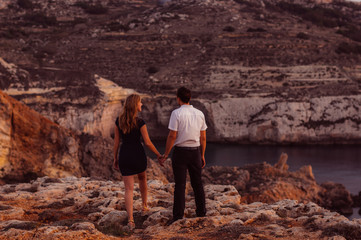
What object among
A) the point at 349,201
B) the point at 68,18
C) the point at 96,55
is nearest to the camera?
the point at 349,201

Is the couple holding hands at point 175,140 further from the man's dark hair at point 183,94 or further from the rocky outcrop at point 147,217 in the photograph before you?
the rocky outcrop at point 147,217

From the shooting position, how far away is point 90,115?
35.8 m

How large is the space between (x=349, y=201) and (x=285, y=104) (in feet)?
59.9

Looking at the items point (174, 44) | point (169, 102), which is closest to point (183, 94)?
point (169, 102)

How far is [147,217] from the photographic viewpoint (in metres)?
7.38

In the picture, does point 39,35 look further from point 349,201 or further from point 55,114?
point 349,201

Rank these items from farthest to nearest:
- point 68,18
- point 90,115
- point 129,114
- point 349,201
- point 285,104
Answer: point 68,18, point 285,104, point 90,115, point 349,201, point 129,114

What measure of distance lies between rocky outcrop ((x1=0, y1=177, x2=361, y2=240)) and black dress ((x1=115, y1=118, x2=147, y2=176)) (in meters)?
1.01

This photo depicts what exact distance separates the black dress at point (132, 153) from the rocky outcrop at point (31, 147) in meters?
8.93

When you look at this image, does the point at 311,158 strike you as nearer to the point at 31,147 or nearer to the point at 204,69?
the point at 204,69

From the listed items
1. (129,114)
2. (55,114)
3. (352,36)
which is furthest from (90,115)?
(352,36)

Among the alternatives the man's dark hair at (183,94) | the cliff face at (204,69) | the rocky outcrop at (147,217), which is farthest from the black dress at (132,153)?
the cliff face at (204,69)

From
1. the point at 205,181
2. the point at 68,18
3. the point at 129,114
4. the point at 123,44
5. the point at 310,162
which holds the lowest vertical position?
the point at 310,162

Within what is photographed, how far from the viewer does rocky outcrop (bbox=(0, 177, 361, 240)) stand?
6008 millimetres
